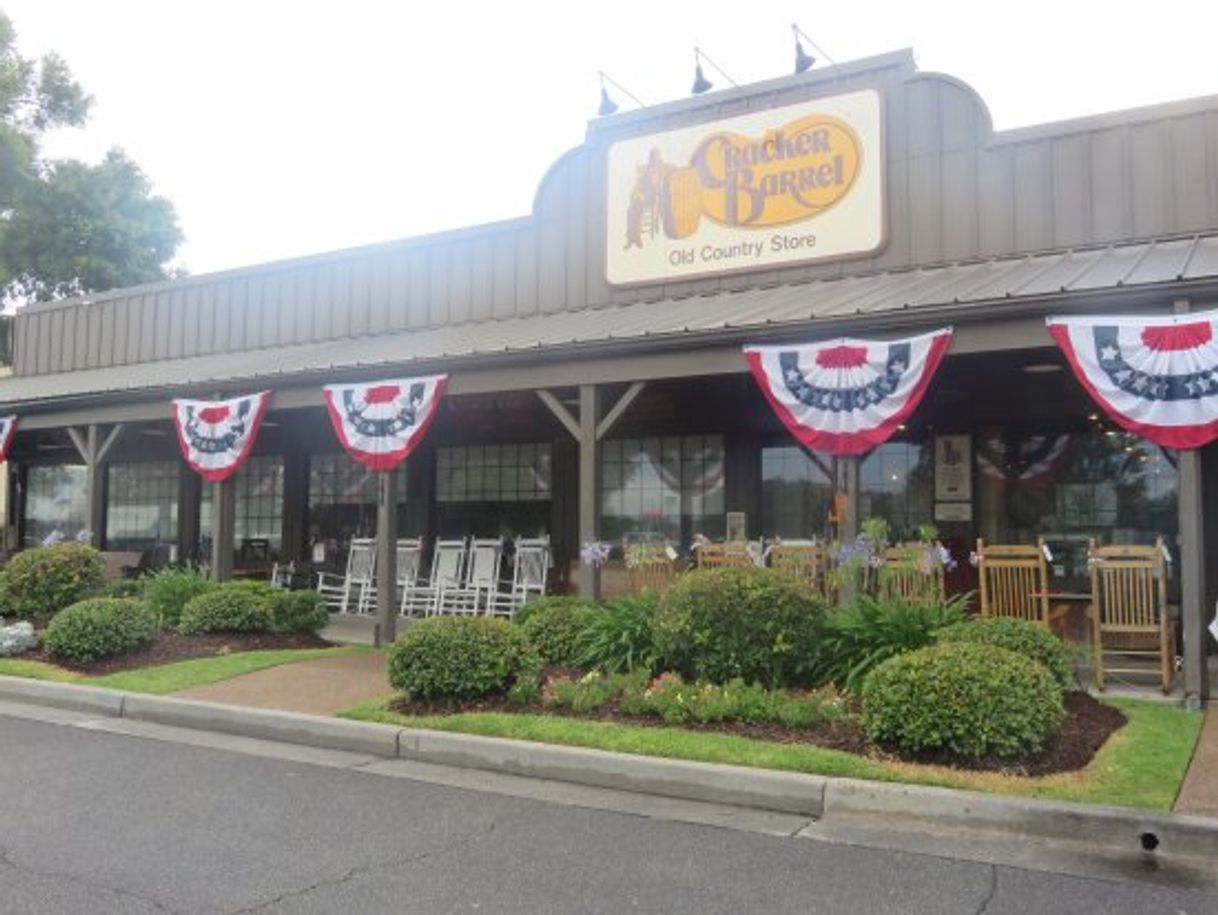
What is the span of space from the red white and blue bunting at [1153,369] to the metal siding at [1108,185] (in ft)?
9.74

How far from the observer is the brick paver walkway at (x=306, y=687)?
8.59 metres

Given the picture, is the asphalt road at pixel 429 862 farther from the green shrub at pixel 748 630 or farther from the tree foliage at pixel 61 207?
the tree foliage at pixel 61 207

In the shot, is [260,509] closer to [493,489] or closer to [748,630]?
[493,489]

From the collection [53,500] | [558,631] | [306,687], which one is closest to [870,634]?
[558,631]

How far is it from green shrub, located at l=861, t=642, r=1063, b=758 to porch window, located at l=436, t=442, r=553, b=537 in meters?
8.90

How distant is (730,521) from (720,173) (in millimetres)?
4222

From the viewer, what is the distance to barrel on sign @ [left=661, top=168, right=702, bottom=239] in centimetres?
1288

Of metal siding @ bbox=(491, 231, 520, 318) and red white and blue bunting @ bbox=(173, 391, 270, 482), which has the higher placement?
metal siding @ bbox=(491, 231, 520, 318)

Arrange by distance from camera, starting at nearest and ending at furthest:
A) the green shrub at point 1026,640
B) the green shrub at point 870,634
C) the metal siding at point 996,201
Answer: the green shrub at point 1026,640
the green shrub at point 870,634
the metal siding at point 996,201

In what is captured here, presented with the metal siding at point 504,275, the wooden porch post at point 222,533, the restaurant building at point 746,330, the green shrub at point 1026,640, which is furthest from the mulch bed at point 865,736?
the metal siding at point 504,275

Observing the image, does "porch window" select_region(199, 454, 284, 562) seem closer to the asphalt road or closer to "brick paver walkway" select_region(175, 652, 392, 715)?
"brick paver walkway" select_region(175, 652, 392, 715)

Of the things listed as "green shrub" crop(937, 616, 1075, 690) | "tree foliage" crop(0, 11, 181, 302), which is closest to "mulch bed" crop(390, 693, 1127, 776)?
"green shrub" crop(937, 616, 1075, 690)

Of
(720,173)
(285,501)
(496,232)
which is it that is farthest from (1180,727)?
(285,501)

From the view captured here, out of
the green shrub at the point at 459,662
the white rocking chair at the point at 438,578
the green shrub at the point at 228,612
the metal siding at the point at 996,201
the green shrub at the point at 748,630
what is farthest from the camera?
the white rocking chair at the point at 438,578
